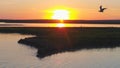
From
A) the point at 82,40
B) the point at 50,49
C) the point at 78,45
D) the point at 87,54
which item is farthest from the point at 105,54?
the point at 82,40

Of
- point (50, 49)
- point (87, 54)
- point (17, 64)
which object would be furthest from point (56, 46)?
point (17, 64)

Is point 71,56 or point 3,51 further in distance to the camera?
point 3,51

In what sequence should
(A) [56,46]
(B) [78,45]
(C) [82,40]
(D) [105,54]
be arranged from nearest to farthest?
(D) [105,54] < (A) [56,46] < (B) [78,45] < (C) [82,40]

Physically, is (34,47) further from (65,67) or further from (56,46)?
(65,67)

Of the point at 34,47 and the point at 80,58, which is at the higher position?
the point at 80,58

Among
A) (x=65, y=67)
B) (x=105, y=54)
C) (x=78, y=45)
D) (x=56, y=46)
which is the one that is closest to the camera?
(x=65, y=67)

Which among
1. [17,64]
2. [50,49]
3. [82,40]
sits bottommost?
[82,40]
